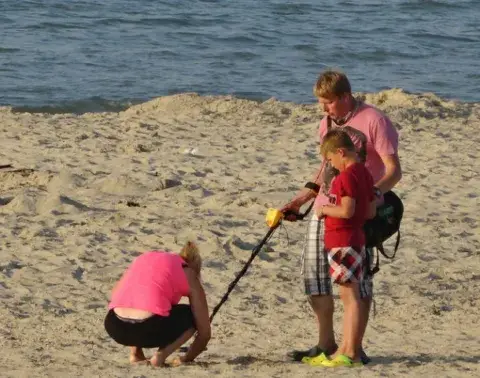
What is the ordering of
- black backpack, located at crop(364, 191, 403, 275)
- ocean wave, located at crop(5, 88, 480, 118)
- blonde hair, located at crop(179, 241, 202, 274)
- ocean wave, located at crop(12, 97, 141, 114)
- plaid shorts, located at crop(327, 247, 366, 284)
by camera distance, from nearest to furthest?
plaid shorts, located at crop(327, 247, 366, 284)
black backpack, located at crop(364, 191, 403, 275)
blonde hair, located at crop(179, 241, 202, 274)
ocean wave, located at crop(5, 88, 480, 118)
ocean wave, located at crop(12, 97, 141, 114)

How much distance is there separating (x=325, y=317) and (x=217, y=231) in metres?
2.83

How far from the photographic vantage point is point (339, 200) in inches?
218

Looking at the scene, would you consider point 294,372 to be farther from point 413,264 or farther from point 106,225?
point 106,225

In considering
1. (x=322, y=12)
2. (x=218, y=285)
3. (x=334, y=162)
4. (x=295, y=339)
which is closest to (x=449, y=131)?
(x=218, y=285)

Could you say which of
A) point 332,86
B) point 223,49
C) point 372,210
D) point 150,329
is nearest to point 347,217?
point 372,210

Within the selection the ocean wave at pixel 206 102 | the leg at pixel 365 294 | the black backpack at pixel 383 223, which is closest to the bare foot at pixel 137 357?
the leg at pixel 365 294

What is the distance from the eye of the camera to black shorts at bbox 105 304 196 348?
19.0 feet

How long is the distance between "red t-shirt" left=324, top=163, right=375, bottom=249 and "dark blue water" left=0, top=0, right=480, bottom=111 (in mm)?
9747

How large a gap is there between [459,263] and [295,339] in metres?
1.91

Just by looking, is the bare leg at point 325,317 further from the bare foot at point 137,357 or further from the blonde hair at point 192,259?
the bare foot at point 137,357

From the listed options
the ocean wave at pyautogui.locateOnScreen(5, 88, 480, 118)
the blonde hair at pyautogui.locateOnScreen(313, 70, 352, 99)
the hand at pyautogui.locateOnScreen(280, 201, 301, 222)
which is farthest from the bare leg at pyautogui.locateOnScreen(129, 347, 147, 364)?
the ocean wave at pyautogui.locateOnScreen(5, 88, 480, 118)

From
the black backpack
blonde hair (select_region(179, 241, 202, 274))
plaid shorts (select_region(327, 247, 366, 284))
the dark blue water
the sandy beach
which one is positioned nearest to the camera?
plaid shorts (select_region(327, 247, 366, 284))

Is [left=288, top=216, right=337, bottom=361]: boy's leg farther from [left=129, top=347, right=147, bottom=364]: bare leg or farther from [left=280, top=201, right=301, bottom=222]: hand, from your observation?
[left=129, top=347, right=147, bottom=364]: bare leg

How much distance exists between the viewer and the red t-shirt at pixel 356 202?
5.52 meters
